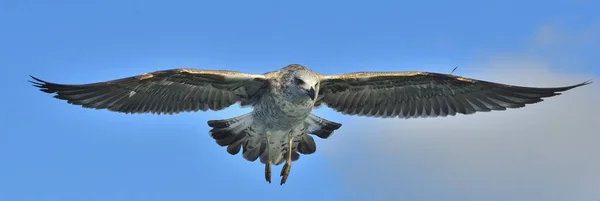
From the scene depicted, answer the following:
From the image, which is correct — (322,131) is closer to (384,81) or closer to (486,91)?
(384,81)

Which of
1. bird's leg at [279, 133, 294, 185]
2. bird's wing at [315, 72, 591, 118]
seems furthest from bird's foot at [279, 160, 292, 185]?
bird's wing at [315, 72, 591, 118]

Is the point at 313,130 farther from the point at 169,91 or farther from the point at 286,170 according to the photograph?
the point at 169,91

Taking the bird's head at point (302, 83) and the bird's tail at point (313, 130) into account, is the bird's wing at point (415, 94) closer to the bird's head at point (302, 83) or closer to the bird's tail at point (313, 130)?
the bird's tail at point (313, 130)

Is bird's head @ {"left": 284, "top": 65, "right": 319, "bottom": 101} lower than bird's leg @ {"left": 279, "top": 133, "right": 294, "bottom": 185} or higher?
higher

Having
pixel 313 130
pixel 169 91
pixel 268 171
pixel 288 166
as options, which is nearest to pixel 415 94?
pixel 313 130

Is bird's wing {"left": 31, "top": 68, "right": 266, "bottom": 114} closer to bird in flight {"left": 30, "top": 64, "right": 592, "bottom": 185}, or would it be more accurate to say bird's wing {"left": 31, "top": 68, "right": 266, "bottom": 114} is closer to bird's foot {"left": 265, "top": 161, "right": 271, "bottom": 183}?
bird in flight {"left": 30, "top": 64, "right": 592, "bottom": 185}

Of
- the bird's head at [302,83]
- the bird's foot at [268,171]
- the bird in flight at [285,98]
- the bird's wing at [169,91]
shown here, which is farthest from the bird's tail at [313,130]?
the bird's head at [302,83]
